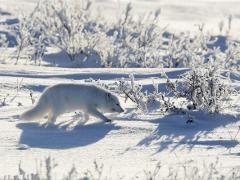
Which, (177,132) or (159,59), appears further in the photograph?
(159,59)

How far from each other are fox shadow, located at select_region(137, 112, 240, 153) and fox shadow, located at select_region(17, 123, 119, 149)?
0.46 m

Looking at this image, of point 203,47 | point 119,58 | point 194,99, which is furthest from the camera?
point 203,47

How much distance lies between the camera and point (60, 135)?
227 inches

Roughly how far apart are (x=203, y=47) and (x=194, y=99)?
29.8ft

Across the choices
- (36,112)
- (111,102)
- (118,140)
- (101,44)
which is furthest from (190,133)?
(101,44)

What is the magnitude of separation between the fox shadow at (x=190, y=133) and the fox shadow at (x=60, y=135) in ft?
1.50

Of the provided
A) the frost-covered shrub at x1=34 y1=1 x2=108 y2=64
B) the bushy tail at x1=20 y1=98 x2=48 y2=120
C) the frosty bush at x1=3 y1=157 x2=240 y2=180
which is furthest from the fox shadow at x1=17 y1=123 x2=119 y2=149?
the frost-covered shrub at x1=34 y1=1 x2=108 y2=64

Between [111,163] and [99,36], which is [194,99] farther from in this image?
[99,36]

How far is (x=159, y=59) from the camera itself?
1338 cm

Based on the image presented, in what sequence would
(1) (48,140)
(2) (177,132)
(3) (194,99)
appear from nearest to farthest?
(1) (48,140)
(2) (177,132)
(3) (194,99)

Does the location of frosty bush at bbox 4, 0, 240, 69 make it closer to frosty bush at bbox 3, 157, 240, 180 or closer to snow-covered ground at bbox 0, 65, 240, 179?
snow-covered ground at bbox 0, 65, 240, 179

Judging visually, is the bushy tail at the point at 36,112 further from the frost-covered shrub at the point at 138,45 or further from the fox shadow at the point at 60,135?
the frost-covered shrub at the point at 138,45

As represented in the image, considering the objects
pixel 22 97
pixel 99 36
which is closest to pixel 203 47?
pixel 99 36

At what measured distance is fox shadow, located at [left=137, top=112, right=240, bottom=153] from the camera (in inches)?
217
